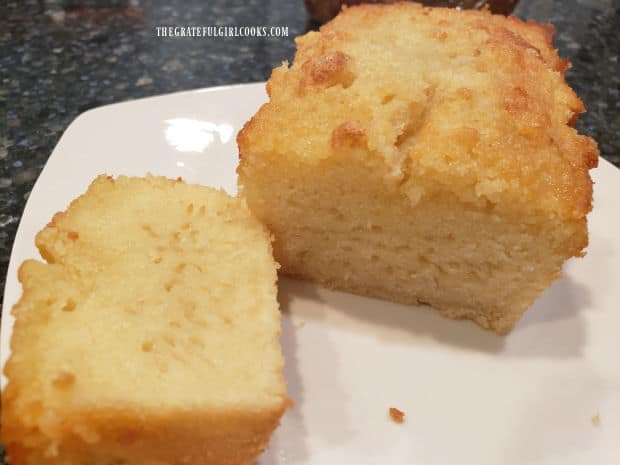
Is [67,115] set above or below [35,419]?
below

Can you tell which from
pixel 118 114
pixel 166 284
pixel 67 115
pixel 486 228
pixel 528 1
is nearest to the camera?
pixel 166 284

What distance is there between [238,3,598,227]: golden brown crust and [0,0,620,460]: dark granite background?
128cm

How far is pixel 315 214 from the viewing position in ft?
7.04

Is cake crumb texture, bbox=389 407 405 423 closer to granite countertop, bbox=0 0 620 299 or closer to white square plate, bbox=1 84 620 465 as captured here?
white square plate, bbox=1 84 620 465

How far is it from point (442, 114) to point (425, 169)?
25 centimetres

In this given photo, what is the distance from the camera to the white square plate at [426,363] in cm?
189

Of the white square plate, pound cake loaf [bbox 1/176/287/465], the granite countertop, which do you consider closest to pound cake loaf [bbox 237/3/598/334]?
the white square plate

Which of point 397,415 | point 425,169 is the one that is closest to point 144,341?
point 397,415

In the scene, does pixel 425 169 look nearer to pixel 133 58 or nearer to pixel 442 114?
pixel 442 114

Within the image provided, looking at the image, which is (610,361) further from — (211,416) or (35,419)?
(35,419)

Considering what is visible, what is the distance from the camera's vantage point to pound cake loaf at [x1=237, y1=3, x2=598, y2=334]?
1.91 m

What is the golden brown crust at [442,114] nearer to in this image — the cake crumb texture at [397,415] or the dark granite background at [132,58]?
the cake crumb texture at [397,415]

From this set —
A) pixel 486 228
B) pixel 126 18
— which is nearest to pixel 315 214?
pixel 486 228

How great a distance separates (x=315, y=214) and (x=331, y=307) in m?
0.39
